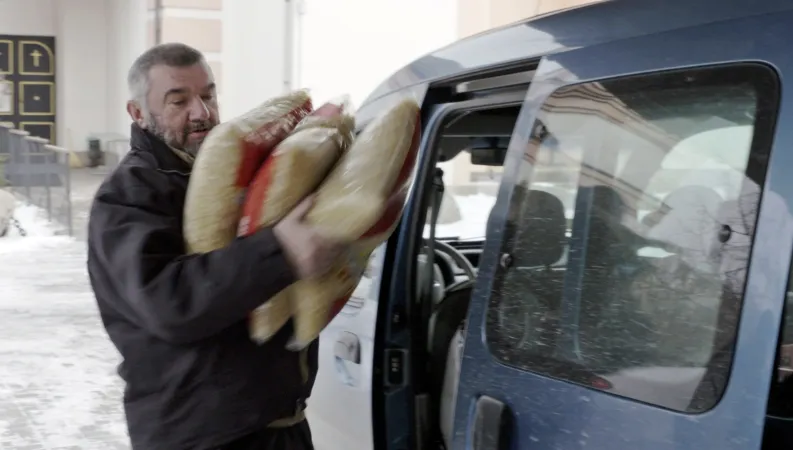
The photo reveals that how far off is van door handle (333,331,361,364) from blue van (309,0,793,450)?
→ 72 centimetres

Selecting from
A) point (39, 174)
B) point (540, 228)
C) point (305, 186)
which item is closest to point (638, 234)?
point (540, 228)

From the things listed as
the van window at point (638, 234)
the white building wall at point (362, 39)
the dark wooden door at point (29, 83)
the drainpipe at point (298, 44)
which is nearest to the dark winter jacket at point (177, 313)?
the van window at point (638, 234)

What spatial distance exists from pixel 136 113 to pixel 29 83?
72.2 feet

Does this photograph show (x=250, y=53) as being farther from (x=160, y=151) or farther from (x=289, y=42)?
(x=160, y=151)

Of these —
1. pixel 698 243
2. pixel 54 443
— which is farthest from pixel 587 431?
pixel 54 443

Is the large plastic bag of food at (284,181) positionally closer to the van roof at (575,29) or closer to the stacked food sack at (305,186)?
the stacked food sack at (305,186)

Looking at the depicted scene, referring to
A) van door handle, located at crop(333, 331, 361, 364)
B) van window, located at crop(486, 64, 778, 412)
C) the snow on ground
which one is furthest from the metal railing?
van window, located at crop(486, 64, 778, 412)

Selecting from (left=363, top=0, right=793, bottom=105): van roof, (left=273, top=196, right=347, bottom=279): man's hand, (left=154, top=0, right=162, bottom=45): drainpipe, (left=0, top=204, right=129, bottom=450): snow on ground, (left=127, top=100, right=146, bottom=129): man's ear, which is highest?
(left=154, top=0, right=162, bottom=45): drainpipe

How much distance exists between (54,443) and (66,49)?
17675 millimetres

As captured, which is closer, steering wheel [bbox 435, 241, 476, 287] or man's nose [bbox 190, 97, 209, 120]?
man's nose [bbox 190, 97, 209, 120]

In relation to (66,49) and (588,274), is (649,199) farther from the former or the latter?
(66,49)

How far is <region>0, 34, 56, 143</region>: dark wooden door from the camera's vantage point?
2161cm

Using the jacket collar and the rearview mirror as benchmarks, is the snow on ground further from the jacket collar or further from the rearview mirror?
the jacket collar

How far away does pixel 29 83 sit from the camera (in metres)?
22.0
